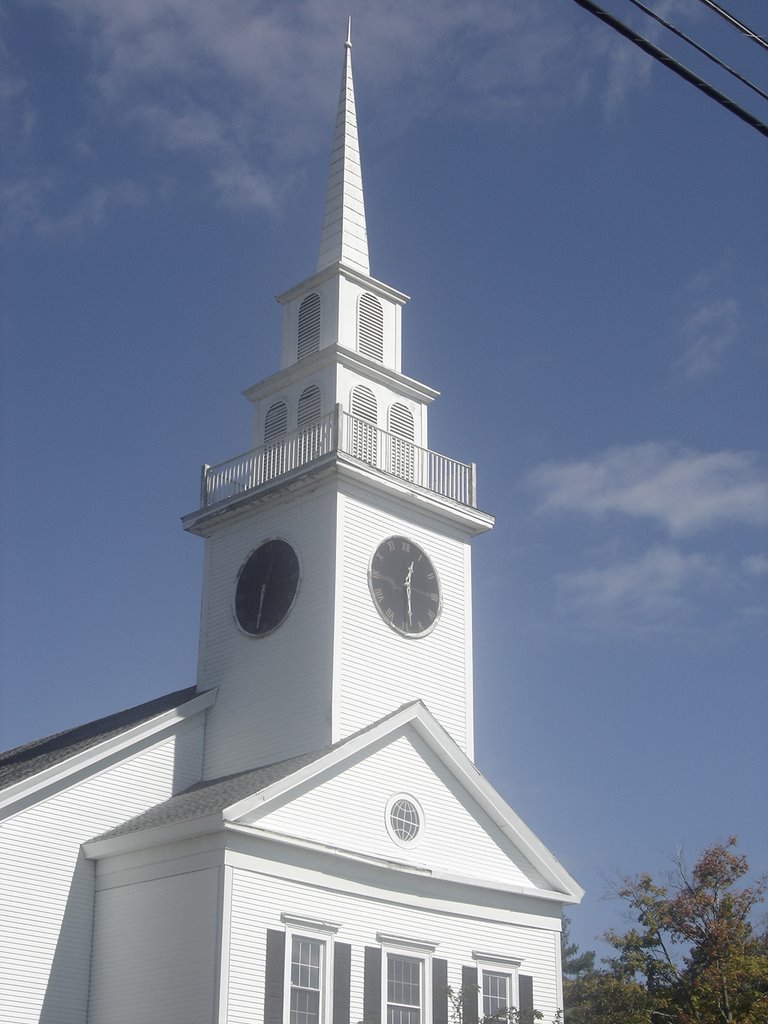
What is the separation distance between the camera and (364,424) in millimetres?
28453

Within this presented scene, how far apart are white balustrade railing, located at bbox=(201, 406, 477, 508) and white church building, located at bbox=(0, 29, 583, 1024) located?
0.06 metres

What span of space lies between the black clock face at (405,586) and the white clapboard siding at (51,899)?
6.17m

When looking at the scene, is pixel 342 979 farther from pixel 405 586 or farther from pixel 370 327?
pixel 370 327

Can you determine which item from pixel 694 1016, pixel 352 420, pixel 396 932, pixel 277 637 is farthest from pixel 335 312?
pixel 694 1016

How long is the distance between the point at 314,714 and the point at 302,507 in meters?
4.48

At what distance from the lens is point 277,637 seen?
88.8ft

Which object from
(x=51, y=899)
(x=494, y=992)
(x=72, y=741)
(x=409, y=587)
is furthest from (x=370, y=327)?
(x=494, y=992)

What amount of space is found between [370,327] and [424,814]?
11.3 m

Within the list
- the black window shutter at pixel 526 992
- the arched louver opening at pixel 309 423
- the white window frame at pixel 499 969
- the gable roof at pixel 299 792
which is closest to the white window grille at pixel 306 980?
the gable roof at pixel 299 792

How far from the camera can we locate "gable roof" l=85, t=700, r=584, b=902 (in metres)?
22.0

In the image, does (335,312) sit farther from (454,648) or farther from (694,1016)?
(694,1016)

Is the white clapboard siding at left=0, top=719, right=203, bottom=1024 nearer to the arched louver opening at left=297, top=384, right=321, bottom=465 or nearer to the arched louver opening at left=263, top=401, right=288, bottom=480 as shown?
the arched louver opening at left=263, top=401, right=288, bottom=480

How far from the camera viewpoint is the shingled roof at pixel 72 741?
1000 inches

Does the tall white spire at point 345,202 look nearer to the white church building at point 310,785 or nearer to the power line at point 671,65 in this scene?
the white church building at point 310,785
